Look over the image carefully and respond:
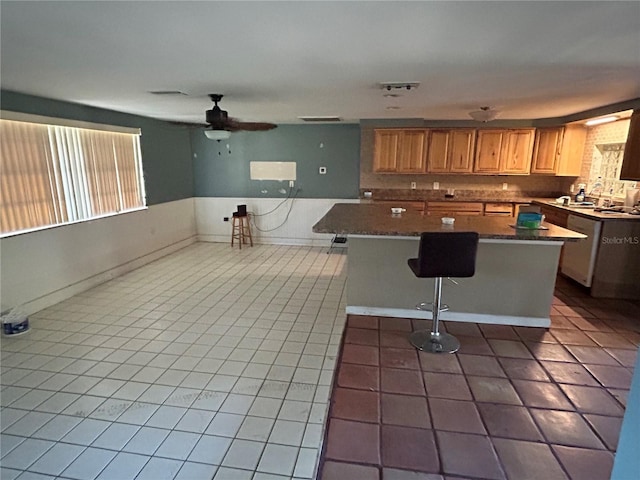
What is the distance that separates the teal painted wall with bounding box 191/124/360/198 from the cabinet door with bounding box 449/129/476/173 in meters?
1.58

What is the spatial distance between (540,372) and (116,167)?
530 cm

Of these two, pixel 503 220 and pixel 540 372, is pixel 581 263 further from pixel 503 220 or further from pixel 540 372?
pixel 540 372

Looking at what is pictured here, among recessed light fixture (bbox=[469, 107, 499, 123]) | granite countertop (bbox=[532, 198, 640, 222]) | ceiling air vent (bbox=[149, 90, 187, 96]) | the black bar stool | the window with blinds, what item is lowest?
the black bar stool

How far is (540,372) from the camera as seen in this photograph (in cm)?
266

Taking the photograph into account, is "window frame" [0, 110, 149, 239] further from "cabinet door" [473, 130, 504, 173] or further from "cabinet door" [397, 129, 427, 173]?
"cabinet door" [473, 130, 504, 173]

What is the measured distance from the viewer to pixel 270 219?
6.98m

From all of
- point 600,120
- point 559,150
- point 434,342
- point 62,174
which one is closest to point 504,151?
point 559,150

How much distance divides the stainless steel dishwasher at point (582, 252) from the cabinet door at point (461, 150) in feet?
6.04

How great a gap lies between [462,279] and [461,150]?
3.14 metres

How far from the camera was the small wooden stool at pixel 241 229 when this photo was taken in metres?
6.75

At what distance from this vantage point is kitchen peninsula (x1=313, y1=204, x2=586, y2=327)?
10.6 feet

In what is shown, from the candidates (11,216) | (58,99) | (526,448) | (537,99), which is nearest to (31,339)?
(11,216)

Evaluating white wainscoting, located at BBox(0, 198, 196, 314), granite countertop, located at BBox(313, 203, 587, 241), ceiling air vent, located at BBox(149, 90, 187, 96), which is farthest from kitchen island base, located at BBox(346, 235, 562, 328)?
white wainscoting, located at BBox(0, 198, 196, 314)

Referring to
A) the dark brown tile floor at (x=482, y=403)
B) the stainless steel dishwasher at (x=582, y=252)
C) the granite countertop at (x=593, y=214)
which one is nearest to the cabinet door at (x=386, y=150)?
the granite countertop at (x=593, y=214)
